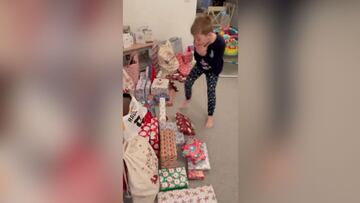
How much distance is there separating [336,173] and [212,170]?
127 cm

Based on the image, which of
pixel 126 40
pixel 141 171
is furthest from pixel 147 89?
pixel 126 40

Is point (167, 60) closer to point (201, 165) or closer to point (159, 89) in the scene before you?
point (159, 89)

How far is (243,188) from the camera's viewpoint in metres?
0.41

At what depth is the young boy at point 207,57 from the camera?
1.13m

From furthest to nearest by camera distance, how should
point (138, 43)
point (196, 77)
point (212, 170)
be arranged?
point (138, 43) → point (196, 77) → point (212, 170)

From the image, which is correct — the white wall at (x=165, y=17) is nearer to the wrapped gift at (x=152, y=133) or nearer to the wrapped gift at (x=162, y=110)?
the wrapped gift at (x=162, y=110)

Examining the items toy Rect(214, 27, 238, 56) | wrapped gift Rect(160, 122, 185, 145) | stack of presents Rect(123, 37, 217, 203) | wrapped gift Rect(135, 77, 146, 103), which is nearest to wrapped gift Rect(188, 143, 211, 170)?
stack of presents Rect(123, 37, 217, 203)

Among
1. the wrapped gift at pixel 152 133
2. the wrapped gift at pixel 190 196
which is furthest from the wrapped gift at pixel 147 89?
the wrapped gift at pixel 190 196

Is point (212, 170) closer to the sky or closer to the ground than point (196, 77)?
closer to the ground

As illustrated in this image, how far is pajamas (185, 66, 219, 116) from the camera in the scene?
5.43ft

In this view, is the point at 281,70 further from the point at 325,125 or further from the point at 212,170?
the point at 212,170

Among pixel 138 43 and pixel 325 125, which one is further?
pixel 138 43

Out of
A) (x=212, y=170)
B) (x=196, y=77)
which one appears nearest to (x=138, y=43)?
(x=196, y=77)

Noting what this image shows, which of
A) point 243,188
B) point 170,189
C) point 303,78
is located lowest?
point 170,189
